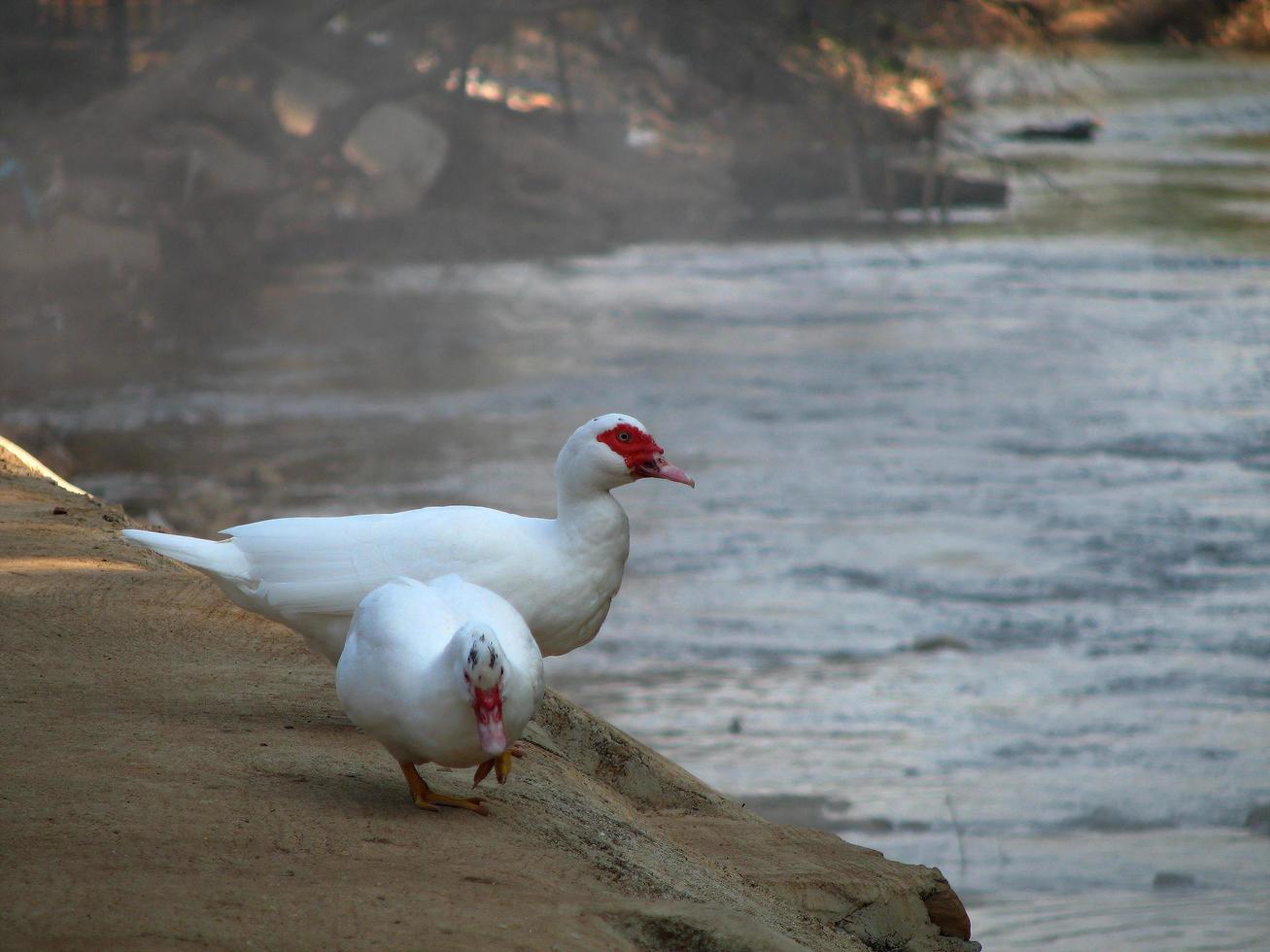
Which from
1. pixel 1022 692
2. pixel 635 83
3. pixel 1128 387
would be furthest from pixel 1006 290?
pixel 1022 692

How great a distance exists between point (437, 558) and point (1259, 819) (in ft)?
13.4

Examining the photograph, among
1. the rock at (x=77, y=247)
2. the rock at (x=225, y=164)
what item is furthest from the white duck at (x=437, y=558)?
the rock at (x=225, y=164)

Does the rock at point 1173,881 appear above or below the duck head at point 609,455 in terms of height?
below

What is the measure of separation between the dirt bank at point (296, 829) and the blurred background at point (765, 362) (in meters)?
1.51

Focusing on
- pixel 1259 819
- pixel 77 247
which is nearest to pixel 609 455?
pixel 1259 819

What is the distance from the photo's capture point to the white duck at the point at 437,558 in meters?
4.09

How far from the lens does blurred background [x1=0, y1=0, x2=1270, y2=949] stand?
7.15 m

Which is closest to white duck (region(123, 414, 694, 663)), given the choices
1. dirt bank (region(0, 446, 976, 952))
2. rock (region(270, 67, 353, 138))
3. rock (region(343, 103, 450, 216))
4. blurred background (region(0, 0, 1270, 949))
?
dirt bank (region(0, 446, 976, 952))

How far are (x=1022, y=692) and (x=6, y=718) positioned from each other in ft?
17.6

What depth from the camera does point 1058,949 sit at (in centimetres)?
526

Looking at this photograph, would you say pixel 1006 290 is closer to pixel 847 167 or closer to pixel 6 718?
pixel 847 167

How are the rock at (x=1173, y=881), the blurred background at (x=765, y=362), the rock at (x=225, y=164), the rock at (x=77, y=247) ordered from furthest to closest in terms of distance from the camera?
1. the rock at (x=225, y=164)
2. the rock at (x=77, y=247)
3. the blurred background at (x=765, y=362)
4. the rock at (x=1173, y=881)

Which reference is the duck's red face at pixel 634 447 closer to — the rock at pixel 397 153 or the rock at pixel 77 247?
the rock at pixel 77 247

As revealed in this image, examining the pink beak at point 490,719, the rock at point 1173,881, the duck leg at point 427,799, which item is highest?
the pink beak at point 490,719
